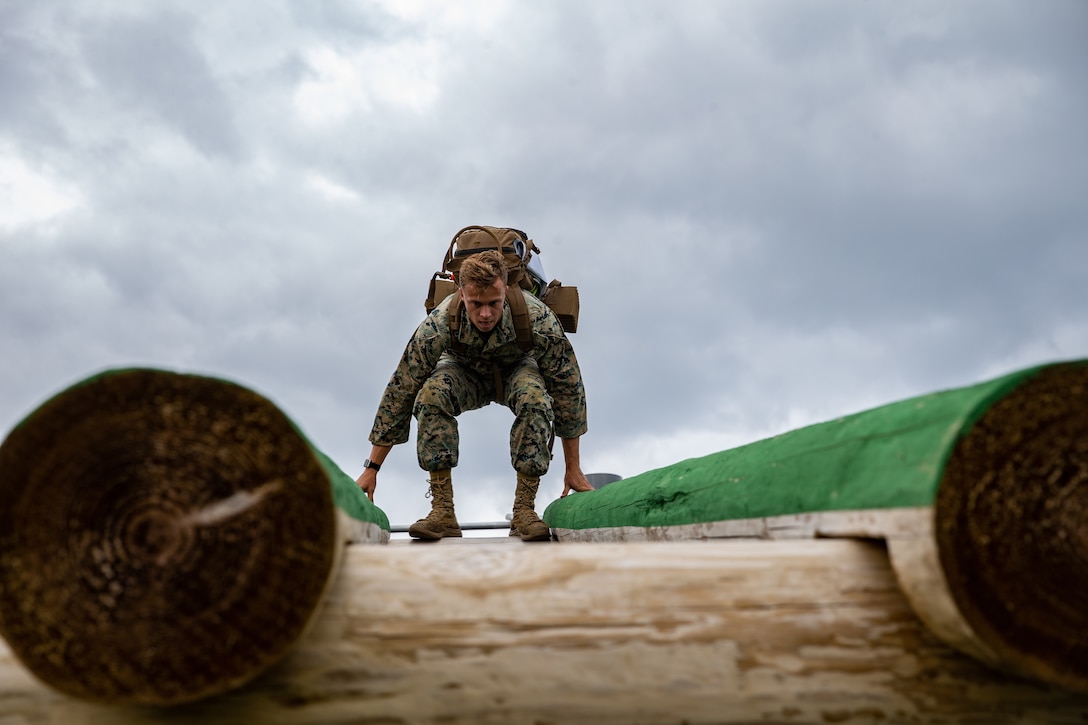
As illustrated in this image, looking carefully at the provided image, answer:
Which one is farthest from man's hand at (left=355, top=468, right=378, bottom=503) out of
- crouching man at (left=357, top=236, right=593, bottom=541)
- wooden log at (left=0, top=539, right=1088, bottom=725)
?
wooden log at (left=0, top=539, right=1088, bottom=725)

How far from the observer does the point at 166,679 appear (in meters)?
1.44

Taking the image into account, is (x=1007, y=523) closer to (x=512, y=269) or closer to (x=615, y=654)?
(x=615, y=654)

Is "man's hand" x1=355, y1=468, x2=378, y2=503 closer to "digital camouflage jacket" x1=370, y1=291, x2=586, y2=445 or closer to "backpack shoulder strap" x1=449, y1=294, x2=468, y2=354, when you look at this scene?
"digital camouflage jacket" x1=370, y1=291, x2=586, y2=445

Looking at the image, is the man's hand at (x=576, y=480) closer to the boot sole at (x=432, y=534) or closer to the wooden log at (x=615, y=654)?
the boot sole at (x=432, y=534)

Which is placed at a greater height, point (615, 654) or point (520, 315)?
point (520, 315)

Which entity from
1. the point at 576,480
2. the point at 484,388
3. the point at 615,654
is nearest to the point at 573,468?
the point at 576,480

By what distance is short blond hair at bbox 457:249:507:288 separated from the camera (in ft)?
15.4

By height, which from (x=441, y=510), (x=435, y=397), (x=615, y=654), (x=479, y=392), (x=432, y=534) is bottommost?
(x=615, y=654)

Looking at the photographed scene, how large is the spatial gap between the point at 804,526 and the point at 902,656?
486mm

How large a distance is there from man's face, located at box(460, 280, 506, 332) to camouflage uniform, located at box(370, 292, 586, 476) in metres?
0.25

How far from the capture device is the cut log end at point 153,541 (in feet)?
4.69

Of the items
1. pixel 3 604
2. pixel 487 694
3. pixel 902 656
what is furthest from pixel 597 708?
pixel 3 604

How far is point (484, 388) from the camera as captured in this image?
5754mm

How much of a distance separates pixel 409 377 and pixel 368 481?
815 millimetres
